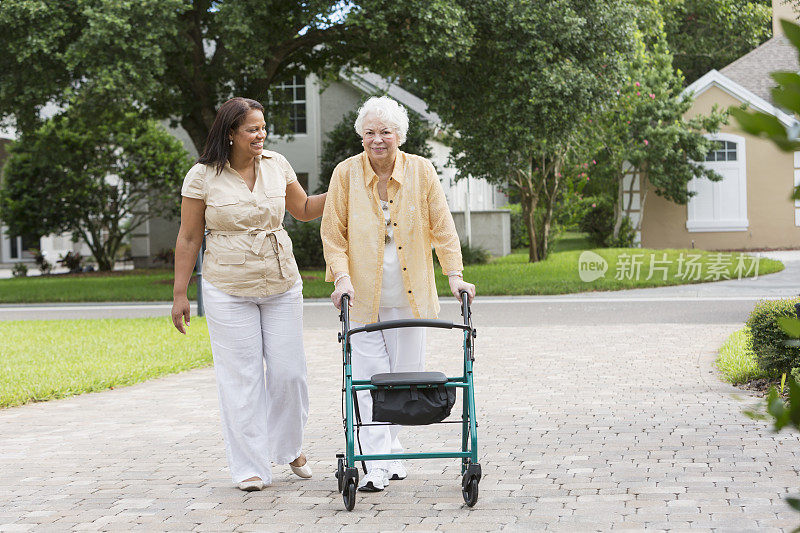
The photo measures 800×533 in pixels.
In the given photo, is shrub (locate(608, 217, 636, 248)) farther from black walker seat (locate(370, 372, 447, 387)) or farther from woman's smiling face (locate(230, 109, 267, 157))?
black walker seat (locate(370, 372, 447, 387))

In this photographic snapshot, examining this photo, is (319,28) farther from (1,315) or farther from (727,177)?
(727,177)

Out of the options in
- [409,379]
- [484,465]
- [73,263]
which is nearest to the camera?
[409,379]

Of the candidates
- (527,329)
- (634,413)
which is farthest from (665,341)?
(634,413)

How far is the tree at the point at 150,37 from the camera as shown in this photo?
645 inches

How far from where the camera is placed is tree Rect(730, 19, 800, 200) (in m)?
1.21

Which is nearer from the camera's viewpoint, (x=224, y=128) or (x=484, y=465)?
(x=224, y=128)

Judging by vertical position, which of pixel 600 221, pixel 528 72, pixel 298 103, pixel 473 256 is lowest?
pixel 473 256

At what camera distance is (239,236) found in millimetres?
5066

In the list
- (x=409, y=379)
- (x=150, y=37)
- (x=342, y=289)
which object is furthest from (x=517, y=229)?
(x=409, y=379)

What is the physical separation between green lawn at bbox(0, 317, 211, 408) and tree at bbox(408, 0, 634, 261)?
276 inches

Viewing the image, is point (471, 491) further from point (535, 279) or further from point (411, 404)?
point (535, 279)

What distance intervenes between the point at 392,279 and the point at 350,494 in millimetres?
1069

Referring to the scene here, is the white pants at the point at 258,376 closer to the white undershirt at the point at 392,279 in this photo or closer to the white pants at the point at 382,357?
the white pants at the point at 382,357

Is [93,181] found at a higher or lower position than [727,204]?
higher
